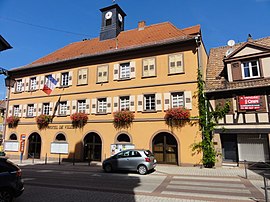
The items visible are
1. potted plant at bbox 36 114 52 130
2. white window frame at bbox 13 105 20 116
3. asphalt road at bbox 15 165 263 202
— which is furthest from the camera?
white window frame at bbox 13 105 20 116

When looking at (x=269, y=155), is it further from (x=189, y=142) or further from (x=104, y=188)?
(x=104, y=188)

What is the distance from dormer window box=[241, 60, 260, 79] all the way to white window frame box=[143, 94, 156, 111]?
701 cm

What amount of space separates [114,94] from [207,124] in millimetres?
8115

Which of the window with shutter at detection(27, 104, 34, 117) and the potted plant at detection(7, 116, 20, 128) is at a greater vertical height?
the window with shutter at detection(27, 104, 34, 117)

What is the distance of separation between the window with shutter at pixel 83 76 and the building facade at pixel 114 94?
0.10 m

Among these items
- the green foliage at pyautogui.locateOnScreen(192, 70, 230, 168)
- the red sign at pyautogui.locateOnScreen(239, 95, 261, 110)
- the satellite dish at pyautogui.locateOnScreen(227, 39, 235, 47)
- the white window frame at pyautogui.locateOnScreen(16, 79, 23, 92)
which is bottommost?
the green foliage at pyautogui.locateOnScreen(192, 70, 230, 168)

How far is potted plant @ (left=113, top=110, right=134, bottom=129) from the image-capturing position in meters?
17.2

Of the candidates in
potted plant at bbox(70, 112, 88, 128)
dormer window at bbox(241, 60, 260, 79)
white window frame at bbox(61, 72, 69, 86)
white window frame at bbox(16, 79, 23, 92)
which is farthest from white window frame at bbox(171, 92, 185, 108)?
white window frame at bbox(16, 79, 23, 92)

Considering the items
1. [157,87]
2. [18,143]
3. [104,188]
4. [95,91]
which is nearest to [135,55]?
[157,87]

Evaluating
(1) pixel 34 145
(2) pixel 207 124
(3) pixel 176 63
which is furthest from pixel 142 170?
(1) pixel 34 145

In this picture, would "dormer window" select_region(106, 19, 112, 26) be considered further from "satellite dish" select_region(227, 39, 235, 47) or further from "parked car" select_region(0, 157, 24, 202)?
"parked car" select_region(0, 157, 24, 202)

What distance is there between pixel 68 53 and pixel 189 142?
16.2 metres

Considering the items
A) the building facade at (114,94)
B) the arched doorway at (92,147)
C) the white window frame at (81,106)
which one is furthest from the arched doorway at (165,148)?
the white window frame at (81,106)

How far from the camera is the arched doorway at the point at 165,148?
52.7 feet
